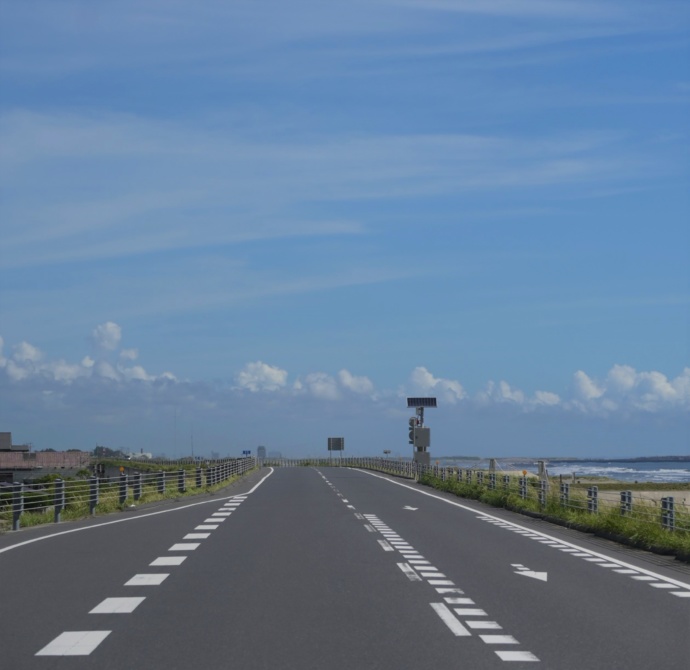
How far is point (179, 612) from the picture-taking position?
12000mm

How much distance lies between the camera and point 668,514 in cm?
2159

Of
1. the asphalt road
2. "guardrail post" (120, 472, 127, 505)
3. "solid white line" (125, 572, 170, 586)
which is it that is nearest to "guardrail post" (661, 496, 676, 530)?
the asphalt road

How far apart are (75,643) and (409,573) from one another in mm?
6791

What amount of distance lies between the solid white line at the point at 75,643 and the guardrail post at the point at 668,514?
1380 cm

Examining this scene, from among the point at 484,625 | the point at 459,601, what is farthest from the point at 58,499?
the point at 484,625

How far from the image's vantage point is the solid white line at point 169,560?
56.0 ft

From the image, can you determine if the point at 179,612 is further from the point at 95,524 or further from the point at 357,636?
the point at 95,524

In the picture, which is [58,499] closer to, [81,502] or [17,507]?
[17,507]

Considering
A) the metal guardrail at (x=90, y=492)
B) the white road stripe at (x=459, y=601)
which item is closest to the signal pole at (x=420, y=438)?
the metal guardrail at (x=90, y=492)

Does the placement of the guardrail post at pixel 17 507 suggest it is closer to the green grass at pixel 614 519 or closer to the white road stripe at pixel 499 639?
the green grass at pixel 614 519

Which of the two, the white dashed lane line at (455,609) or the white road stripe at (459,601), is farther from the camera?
the white road stripe at (459,601)

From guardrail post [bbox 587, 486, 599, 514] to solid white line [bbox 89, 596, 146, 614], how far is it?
16630 millimetres

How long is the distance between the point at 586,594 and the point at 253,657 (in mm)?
6042

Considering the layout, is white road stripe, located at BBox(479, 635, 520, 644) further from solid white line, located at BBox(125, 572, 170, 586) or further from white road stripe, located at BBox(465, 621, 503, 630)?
solid white line, located at BBox(125, 572, 170, 586)
